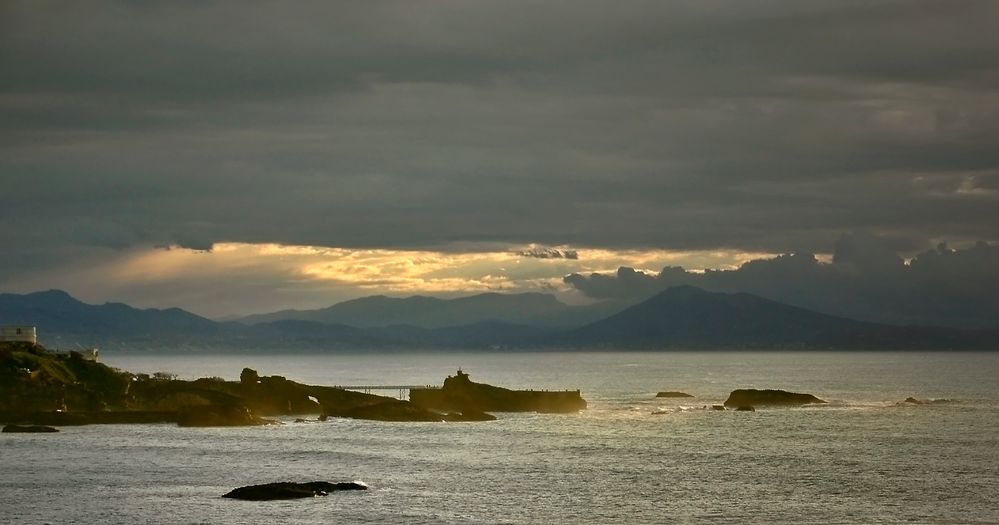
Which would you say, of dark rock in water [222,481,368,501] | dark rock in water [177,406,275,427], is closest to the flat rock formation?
dark rock in water [177,406,275,427]

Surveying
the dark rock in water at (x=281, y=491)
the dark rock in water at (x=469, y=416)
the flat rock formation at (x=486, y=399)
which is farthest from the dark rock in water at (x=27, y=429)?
the dark rock in water at (x=281, y=491)

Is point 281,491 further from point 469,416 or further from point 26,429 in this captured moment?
point 469,416

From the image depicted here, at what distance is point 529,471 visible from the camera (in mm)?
104062

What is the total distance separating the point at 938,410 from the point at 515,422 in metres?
63.6

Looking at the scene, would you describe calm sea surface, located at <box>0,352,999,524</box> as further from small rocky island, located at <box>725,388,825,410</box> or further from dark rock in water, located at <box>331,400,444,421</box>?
small rocky island, located at <box>725,388,825,410</box>

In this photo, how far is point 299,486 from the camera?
8725cm

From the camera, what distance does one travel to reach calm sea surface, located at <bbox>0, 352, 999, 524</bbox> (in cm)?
8025

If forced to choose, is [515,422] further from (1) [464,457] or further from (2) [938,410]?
(2) [938,410]

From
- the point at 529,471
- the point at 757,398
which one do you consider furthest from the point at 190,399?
the point at 757,398

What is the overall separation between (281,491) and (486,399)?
9719cm

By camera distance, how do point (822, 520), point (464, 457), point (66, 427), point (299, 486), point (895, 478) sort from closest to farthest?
point (822, 520) → point (299, 486) → point (895, 478) → point (464, 457) → point (66, 427)

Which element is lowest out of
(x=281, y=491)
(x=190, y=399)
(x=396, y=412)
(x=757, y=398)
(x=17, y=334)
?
(x=281, y=491)

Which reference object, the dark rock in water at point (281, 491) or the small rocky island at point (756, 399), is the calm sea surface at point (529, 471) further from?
the small rocky island at point (756, 399)

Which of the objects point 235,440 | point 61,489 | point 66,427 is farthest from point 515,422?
point 61,489
